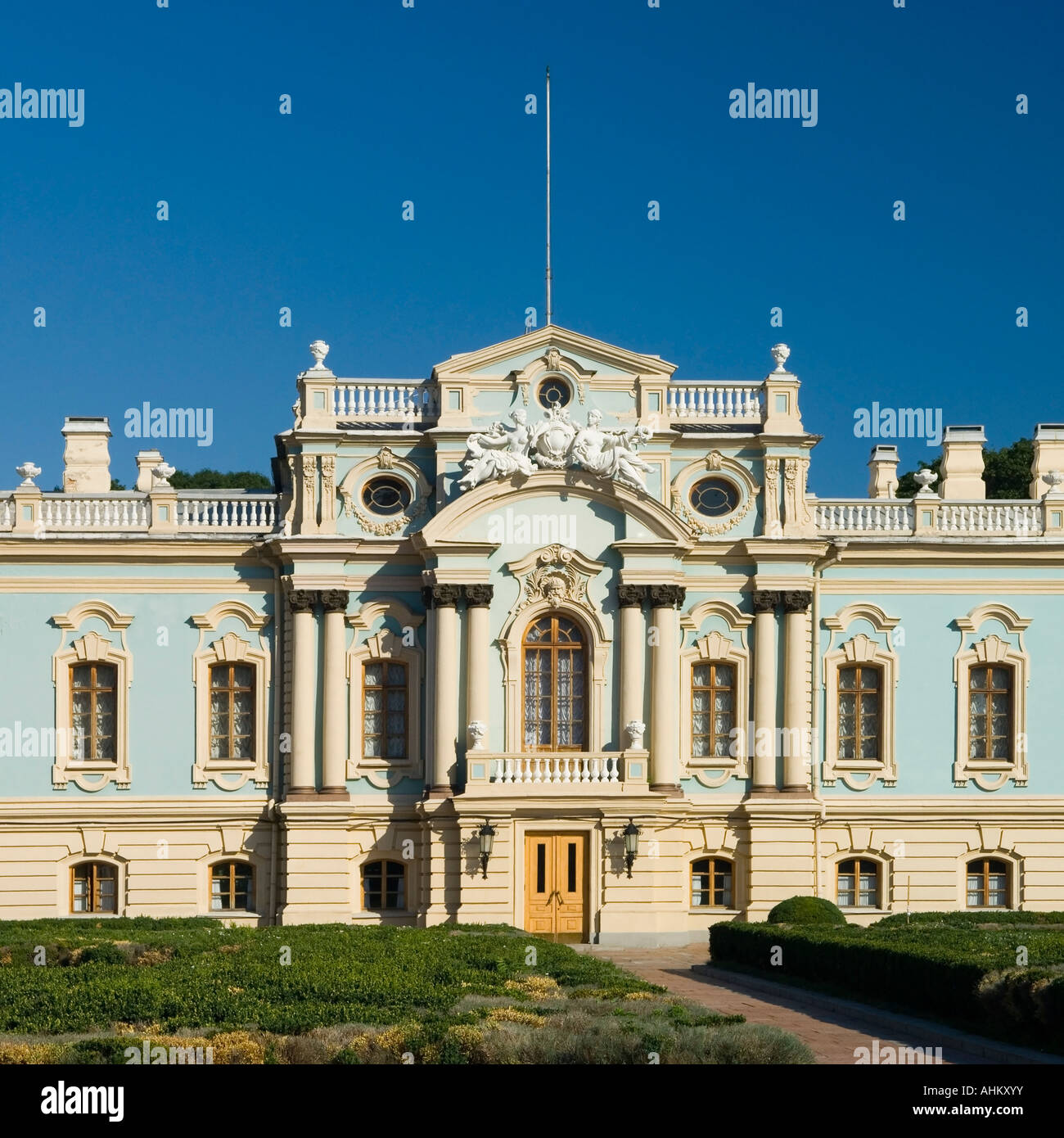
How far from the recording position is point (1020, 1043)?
1955cm

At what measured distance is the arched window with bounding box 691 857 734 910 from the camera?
122 feet

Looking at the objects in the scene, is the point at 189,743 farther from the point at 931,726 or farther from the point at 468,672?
the point at 931,726

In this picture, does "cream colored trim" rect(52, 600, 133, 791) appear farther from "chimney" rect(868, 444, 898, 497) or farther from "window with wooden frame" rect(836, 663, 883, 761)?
"chimney" rect(868, 444, 898, 497)

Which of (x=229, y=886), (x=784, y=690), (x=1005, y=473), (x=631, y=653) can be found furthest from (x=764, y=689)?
(x=1005, y=473)

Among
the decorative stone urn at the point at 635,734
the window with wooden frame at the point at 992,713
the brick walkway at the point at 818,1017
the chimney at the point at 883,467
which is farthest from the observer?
the chimney at the point at 883,467

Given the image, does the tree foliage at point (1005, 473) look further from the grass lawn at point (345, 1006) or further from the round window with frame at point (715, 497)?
the grass lawn at point (345, 1006)

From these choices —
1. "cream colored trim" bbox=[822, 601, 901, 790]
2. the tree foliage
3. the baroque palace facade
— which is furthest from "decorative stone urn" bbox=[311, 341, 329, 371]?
the tree foliage

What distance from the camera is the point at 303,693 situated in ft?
120

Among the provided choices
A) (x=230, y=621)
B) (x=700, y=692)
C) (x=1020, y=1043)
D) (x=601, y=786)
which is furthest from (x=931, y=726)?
(x=1020, y=1043)

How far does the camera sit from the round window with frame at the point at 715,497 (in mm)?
37438

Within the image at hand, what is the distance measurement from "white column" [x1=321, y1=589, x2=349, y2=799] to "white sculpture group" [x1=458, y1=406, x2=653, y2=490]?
134 inches

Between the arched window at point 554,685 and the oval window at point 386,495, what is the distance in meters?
3.55

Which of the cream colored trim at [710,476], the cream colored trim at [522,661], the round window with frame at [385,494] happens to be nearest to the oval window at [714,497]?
the cream colored trim at [710,476]

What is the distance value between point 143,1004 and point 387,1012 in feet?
8.02
